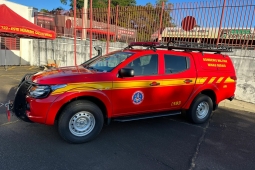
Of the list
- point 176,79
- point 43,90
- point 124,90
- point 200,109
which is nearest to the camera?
point 43,90

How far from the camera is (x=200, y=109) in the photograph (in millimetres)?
5352

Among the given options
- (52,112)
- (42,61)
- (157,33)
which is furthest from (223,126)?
(42,61)

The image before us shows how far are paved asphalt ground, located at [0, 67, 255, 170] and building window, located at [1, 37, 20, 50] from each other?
10750 millimetres

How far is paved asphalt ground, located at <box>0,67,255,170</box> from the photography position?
3.26m

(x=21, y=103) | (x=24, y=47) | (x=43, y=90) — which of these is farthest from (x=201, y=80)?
(x=24, y=47)

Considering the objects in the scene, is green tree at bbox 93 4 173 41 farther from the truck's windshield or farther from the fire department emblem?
the fire department emblem

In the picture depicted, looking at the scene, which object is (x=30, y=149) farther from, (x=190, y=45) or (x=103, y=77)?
(x=190, y=45)

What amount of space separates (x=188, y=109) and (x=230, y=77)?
1463 millimetres

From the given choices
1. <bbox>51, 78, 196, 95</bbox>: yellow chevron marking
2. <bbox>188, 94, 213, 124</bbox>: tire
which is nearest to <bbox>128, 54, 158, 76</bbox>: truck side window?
<bbox>51, 78, 196, 95</bbox>: yellow chevron marking

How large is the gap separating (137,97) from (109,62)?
3.12 ft

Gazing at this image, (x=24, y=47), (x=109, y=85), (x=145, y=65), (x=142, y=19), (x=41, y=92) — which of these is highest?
(x=142, y=19)

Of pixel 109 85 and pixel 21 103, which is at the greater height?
pixel 109 85

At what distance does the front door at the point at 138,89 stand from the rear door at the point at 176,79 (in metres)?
0.23

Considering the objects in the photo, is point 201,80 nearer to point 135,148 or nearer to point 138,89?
point 138,89
